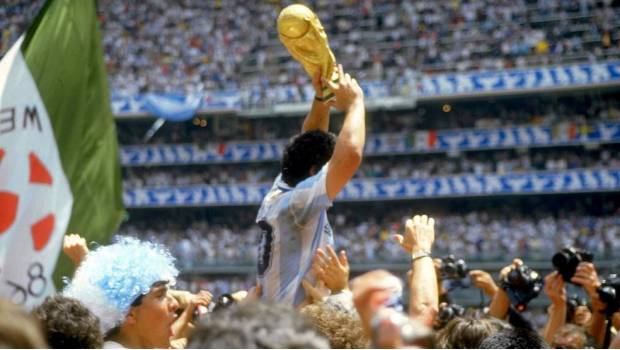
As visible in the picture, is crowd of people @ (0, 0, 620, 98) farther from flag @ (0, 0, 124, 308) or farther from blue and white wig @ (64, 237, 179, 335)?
blue and white wig @ (64, 237, 179, 335)

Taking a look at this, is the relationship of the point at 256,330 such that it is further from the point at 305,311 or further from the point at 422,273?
the point at 422,273

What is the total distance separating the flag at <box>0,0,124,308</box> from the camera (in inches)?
181

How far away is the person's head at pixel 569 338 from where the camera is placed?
182 inches

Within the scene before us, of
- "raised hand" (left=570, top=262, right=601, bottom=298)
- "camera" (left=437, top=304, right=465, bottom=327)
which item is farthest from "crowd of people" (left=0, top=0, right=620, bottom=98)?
"raised hand" (left=570, top=262, right=601, bottom=298)

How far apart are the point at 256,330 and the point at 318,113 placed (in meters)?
2.61

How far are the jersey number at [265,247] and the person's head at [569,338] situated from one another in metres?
1.26

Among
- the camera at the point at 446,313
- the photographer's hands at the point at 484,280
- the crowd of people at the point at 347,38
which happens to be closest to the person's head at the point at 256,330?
the photographer's hands at the point at 484,280

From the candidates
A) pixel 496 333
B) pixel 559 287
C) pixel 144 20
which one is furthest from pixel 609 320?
pixel 144 20

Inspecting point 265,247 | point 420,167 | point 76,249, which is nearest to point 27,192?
point 76,249

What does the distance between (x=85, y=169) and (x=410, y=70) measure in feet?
87.8

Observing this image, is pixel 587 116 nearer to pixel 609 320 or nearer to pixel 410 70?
pixel 410 70

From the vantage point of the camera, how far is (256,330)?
1812mm

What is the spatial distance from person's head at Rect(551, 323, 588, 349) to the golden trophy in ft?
4.49

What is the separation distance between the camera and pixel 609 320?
4.49 metres
